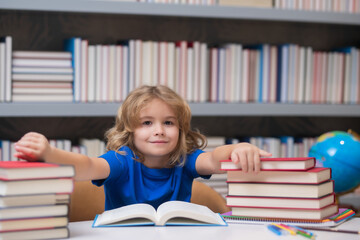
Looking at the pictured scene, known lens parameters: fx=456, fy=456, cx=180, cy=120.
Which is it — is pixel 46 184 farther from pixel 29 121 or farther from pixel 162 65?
→ pixel 29 121

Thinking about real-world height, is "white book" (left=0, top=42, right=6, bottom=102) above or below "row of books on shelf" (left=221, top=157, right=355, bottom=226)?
above

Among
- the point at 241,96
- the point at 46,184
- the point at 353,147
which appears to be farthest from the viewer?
the point at 241,96

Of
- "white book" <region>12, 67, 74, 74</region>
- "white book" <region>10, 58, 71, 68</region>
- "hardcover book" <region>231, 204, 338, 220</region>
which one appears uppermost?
"white book" <region>10, 58, 71, 68</region>

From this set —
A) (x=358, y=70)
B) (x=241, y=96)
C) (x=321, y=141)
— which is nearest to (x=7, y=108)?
(x=241, y=96)

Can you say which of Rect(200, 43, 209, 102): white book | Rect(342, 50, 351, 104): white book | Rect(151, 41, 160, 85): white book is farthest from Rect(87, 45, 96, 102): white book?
Rect(342, 50, 351, 104): white book

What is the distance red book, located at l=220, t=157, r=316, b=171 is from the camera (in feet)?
3.24

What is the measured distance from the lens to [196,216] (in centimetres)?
97

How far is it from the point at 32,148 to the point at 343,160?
125 centimetres

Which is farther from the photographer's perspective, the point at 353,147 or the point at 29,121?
the point at 29,121

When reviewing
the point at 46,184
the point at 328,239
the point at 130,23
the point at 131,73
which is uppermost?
the point at 130,23

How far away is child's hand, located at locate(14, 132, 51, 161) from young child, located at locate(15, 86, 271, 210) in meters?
0.27

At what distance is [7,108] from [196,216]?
1209mm

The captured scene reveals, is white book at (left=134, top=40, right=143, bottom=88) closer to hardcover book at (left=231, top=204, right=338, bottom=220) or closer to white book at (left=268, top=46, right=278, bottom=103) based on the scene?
white book at (left=268, top=46, right=278, bottom=103)

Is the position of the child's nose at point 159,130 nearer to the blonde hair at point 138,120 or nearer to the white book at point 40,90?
the blonde hair at point 138,120
